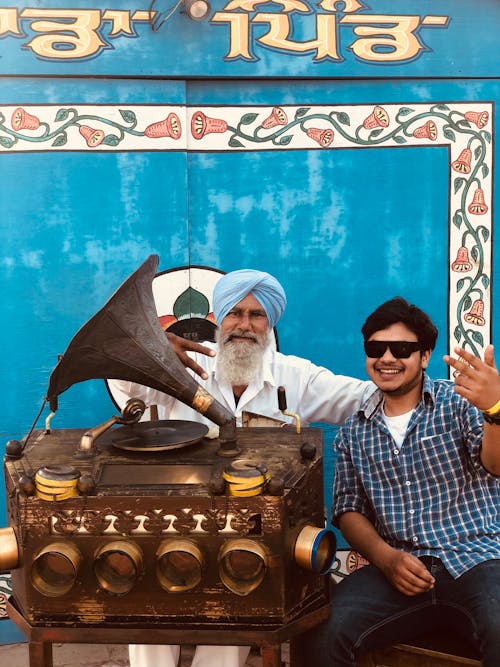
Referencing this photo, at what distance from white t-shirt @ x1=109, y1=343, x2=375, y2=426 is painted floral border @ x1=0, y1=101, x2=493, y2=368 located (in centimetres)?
85

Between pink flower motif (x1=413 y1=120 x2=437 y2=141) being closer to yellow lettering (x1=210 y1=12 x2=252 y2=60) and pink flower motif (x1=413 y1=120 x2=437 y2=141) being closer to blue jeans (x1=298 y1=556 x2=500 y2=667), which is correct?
yellow lettering (x1=210 y1=12 x2=252 y2=60)

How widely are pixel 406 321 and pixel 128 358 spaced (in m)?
1.00

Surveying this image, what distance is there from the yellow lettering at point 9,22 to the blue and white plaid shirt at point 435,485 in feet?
7.82

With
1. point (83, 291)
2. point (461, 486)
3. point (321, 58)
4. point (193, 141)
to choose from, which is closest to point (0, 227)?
point (83, 291)

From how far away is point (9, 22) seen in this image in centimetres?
319

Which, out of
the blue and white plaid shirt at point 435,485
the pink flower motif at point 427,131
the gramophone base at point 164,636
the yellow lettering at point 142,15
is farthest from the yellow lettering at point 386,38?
the gramophone base at point 164,636

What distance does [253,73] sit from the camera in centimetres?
334

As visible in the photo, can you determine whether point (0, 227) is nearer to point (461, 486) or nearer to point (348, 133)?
point (348, 133)

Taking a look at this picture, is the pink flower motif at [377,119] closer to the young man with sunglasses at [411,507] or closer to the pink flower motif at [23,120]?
the young man with sunglasses at [411,507]

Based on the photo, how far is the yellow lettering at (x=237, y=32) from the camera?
10.7ft

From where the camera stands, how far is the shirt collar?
254 centimetres

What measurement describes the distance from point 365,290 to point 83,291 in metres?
1.40

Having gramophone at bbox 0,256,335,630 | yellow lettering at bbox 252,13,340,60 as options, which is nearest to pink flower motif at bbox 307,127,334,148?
yellow lettering at bbox 252,13,340,60

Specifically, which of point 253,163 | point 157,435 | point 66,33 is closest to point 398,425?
point 157,435
